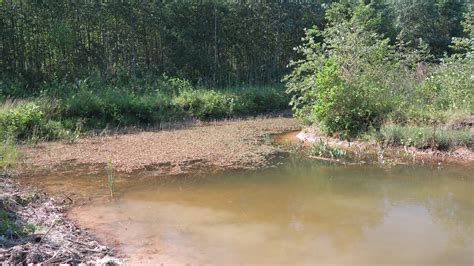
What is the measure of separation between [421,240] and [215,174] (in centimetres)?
429

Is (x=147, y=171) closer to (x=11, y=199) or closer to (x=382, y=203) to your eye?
(x=11, y=199)

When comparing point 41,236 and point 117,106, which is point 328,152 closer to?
point 41,236

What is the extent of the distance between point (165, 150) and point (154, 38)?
33.3ft

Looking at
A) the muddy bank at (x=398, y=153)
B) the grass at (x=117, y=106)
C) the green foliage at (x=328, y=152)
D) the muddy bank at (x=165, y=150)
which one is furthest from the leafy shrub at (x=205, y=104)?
the green foliage at (x=328, y=152)

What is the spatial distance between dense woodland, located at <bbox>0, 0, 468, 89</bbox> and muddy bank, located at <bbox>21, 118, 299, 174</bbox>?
19.9 ft

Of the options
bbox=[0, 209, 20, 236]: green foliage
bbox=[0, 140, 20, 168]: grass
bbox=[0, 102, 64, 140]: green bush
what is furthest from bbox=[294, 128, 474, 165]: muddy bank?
bbox=[0, 102, 64, 140]: green bush

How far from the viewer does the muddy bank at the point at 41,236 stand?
4.64 meters

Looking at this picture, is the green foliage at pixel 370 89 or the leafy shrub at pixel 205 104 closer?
the green foliage at pixel 370 89

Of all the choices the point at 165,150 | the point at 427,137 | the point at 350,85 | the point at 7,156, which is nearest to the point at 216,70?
the point at 350,85

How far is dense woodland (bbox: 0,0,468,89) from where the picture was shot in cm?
1716

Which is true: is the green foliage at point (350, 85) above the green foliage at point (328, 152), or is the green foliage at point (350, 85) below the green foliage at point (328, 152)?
above

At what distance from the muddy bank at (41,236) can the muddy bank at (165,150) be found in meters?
2.79

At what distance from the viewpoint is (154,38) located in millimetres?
20109

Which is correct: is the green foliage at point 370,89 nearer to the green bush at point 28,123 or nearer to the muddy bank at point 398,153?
the muddy bank at point 398,153
